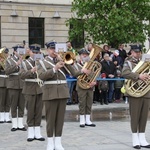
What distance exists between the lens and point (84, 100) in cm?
1265

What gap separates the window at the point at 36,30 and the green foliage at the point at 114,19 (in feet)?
29.0

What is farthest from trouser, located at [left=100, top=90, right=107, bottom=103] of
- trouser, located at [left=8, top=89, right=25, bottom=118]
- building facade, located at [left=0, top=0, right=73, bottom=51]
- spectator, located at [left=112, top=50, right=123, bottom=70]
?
building facade, located at [left=0, top=0, right=73, bottom=51]

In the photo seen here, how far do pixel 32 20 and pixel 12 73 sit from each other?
18.2 m

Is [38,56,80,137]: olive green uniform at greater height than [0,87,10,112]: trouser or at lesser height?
greater

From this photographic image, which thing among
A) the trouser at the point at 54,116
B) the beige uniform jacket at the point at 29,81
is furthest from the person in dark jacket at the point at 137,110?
the beige uniform jacket at the point at 29,81

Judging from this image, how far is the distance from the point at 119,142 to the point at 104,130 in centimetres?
167

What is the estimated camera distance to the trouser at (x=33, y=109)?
10.6 m

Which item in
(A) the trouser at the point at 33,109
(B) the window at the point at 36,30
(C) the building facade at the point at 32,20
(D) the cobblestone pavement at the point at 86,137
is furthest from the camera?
(B) the window at the point at 36,30

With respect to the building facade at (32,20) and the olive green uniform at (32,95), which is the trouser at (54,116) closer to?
the olive green uniform at (32,95)

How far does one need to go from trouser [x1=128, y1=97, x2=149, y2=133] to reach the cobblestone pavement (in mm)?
468

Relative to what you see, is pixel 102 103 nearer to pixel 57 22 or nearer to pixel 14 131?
pixel 14 131

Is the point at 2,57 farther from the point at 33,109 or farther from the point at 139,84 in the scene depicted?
the point at 139,84

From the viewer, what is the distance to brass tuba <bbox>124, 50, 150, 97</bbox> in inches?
369

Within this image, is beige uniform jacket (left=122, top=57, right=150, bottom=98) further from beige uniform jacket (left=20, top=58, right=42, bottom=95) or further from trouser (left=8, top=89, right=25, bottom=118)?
trouser (left=8, top=89, right=25, bottom=118)
